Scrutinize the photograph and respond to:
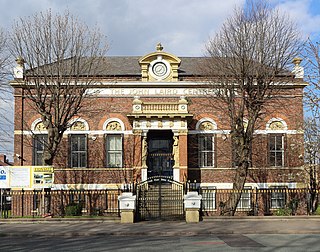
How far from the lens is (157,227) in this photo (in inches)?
746

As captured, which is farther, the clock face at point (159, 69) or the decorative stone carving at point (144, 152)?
the clock face at point (159, 69)

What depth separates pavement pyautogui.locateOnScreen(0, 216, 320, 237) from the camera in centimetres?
1741

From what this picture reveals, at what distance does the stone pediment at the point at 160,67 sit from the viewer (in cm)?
3038

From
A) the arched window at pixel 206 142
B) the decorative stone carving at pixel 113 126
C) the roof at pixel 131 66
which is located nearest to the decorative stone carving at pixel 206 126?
the arched window at pixel 206 142

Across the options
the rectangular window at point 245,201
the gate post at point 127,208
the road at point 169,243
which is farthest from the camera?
the rectangular window at point 245,201

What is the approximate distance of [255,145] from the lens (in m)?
30.3

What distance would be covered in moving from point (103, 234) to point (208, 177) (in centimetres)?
1355

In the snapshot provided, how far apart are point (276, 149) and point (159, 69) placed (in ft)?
30.6

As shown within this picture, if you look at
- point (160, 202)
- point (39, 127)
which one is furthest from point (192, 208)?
point (39, 127)

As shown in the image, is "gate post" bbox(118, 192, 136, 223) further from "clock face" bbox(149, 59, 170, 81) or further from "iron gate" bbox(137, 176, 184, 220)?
"clock face" bbox(149, 59, 170, 81)

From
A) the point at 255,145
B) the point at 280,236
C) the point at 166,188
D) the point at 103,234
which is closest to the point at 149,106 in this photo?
the point at 166,188

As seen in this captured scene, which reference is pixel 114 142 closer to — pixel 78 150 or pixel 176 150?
pixel 78 150

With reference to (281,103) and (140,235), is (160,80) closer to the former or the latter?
(281,103)

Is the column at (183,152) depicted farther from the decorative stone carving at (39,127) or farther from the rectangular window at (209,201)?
the decorative stone carving at (39,127)
